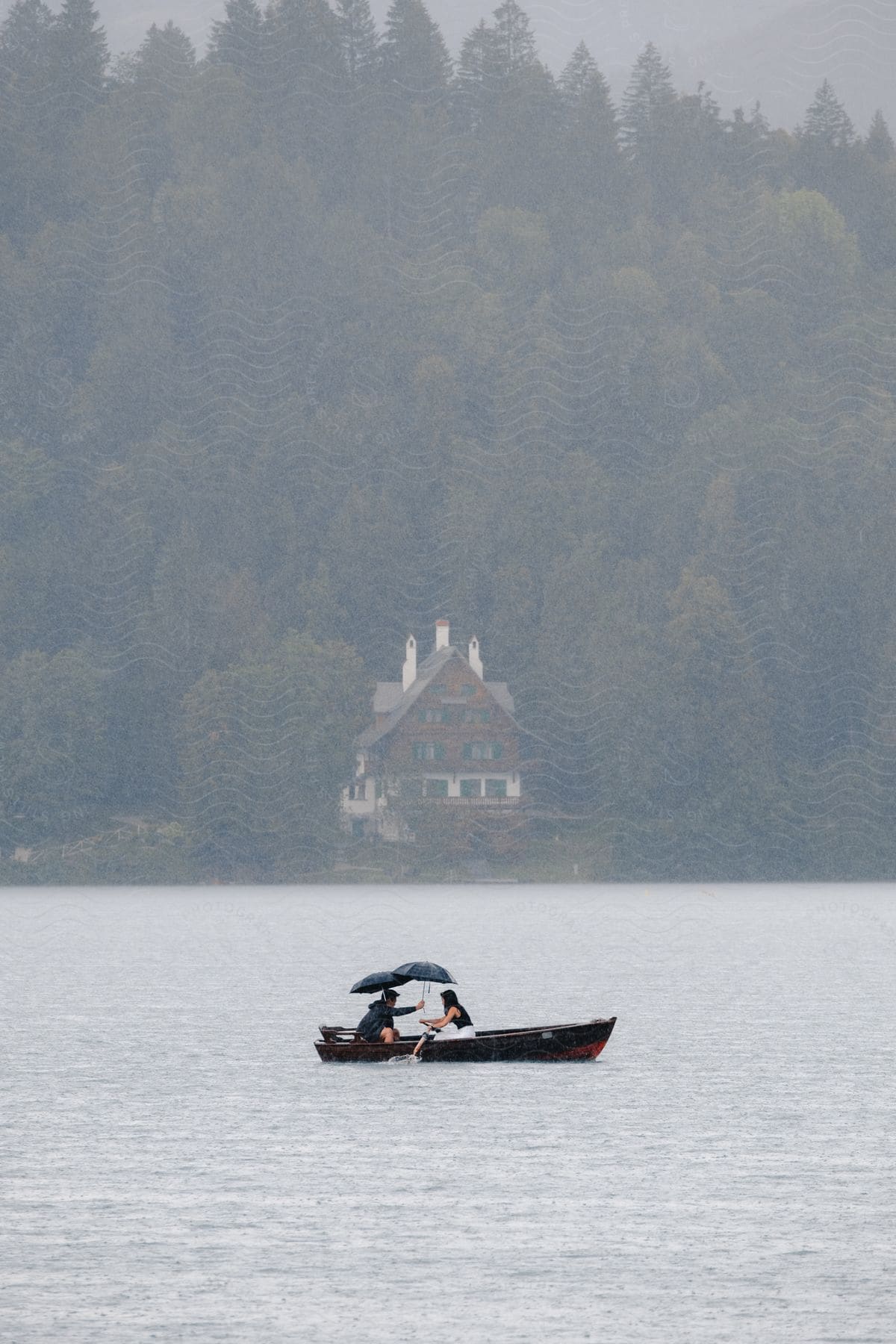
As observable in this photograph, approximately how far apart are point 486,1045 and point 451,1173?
50.1 ft

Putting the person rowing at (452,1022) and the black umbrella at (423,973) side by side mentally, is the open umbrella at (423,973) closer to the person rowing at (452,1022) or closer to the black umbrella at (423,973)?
the black umbrella at (423,973)

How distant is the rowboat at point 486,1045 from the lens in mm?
61406

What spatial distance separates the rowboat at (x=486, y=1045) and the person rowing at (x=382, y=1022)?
215mm

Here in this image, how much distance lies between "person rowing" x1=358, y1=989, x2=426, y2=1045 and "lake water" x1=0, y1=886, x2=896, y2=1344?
128cm

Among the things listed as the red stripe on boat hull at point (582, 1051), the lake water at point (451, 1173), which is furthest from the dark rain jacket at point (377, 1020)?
the red stripe on boat hull at point (582, 1051)

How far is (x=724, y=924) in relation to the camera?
530 ft

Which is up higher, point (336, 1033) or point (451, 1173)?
point (336, 1033)

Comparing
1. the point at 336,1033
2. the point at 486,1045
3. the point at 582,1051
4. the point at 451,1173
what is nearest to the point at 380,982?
the point at 486,1045

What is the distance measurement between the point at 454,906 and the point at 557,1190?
13656 cm

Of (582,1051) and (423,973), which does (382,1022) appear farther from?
(582,1051)

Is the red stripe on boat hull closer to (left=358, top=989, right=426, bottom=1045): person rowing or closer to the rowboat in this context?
the rowboat

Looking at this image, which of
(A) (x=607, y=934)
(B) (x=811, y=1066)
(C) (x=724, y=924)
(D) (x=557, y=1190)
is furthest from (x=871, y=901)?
(D) (x=557, y=1190)

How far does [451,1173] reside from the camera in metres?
46.3

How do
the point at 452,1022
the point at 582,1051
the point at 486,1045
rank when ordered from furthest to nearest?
the point at 582,1051, the point at 452,1022, the point at 486,1045
